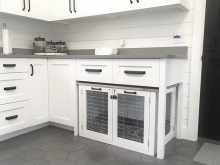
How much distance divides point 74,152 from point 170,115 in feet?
3.45

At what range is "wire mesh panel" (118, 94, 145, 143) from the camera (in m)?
1.99

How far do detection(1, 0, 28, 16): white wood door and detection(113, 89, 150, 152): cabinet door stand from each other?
1.53 m

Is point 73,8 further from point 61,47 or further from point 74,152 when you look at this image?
point 74,152

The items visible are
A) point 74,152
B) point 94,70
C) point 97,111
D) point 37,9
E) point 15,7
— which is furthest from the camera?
point 37,9


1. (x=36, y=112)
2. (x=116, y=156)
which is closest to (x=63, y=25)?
(x=36, y=112)

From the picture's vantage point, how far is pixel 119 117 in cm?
210

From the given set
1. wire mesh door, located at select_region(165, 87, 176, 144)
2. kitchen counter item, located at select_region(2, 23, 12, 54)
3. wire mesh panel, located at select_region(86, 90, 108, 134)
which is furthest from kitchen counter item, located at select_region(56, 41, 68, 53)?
wire mesh door, located at select_region(165, 87, 176, 144)

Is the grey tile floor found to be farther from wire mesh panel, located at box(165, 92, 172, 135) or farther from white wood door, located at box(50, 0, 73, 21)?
white wood door, located at box(50, 0, 73, 21)

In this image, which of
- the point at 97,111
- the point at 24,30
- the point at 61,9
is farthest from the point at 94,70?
the point at 24,30

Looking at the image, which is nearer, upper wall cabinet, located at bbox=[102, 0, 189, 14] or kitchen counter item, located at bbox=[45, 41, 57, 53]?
upper wall cabinet, located at bbox=[102, 0, 189, 14]

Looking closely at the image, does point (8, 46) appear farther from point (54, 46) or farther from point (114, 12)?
point (114, 12)

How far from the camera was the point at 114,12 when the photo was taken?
7.66ft

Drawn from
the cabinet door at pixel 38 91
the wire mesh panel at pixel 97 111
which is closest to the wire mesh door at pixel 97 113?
the wire mesh panel at pixel 97 111

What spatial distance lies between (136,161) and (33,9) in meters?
2.17
